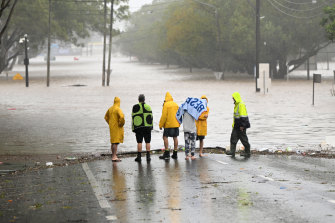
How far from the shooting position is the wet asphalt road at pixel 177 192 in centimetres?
925

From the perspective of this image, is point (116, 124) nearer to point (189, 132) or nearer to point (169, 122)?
point (169, 122)

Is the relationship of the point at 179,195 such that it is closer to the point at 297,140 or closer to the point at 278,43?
the point at 297,140

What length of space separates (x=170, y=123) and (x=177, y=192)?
456cm

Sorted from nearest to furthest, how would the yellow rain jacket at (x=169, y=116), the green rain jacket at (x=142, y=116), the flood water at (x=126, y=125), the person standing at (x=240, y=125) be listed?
1. the green rain jacket at (x=142, y=116)
2. the yellow rain jacket at (x=169, y=116)
3. the person standing at (x=240, y=125)
4. the flood water at (x=126, y=125)

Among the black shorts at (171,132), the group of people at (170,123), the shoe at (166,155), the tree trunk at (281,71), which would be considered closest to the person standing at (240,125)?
the group of people at (170,123)

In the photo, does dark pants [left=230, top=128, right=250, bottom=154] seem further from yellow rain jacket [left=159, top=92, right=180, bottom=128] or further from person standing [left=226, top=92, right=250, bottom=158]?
yellow rain jacket [left=159, top=92, right=180, bottom=128]

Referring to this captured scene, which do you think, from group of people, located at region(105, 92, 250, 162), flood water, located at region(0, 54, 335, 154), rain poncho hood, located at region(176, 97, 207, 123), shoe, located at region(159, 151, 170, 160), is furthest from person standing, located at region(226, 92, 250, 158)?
flood water, located at region(0, 54, 335, 154)

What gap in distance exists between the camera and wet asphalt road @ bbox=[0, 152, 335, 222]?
9250mm

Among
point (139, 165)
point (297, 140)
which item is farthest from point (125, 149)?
point (297, 140)

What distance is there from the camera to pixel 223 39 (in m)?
76.8

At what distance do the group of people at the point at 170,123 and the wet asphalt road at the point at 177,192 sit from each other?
1.71 feet

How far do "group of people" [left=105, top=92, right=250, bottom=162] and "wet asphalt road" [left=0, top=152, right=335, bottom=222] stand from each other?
1.71 ft

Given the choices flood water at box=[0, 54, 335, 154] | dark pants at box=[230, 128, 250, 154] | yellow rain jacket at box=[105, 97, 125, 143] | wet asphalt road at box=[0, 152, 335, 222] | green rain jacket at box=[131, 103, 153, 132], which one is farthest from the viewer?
flood water at box=[0, 54, 335, 154]

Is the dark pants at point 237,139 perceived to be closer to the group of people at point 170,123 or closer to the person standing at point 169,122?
the group of people at point 170,123
